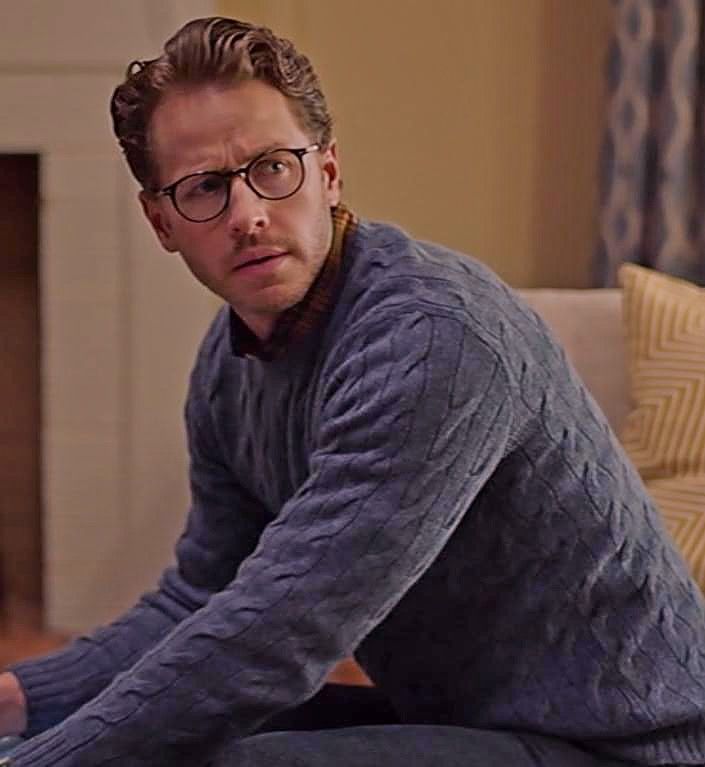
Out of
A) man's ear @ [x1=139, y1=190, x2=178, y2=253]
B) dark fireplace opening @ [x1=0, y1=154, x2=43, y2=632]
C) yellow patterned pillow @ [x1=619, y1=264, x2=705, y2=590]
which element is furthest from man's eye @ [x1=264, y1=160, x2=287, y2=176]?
dark fireplace opening @ [x1=0, y1=154, x2=43, y2=632]

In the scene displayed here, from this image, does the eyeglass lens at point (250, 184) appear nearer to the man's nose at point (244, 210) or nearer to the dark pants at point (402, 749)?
the man's nose at point (244, 210)

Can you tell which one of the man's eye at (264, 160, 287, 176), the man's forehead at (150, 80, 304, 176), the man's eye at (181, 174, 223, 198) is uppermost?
the man's forehead at (150, 80, 304, 176)

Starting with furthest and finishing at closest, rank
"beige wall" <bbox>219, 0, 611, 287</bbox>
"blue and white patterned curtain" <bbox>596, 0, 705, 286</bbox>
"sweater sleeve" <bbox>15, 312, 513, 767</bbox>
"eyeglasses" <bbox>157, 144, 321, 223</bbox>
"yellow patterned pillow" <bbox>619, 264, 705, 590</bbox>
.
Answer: "beige wall" <bbox>219, 0, 611, 287</bbox> < "blue and white patterned curtain" <bbox>596, 0, 705, 286</bbox> < "yellow patterned pillow" <bbox>619, 264, 705, 590</bbox> < "eyeglasses" <bbox>157, 144, 321, 223</bbox> < "sweater sleeve" <bbox>15, 312, 513, 767</bbox>

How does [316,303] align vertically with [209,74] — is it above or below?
below

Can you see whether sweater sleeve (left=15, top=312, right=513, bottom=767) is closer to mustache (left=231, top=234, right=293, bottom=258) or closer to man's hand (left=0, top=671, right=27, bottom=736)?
mustache (left=231, top=234, right=293, bottom=258)

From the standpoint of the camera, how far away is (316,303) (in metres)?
1.17

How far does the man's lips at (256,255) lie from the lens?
3.70ft

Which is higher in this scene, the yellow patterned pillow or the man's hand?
the yellow patterned pillow

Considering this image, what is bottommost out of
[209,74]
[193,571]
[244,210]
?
[193,571]

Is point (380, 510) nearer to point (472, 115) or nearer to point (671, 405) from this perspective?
point (671, 405)

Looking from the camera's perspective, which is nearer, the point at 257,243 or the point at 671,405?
the point at 257,243

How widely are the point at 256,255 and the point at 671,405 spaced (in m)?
0.84

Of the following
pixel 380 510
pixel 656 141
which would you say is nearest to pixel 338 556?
pixel 380 510

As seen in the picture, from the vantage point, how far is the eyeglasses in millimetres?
1116
